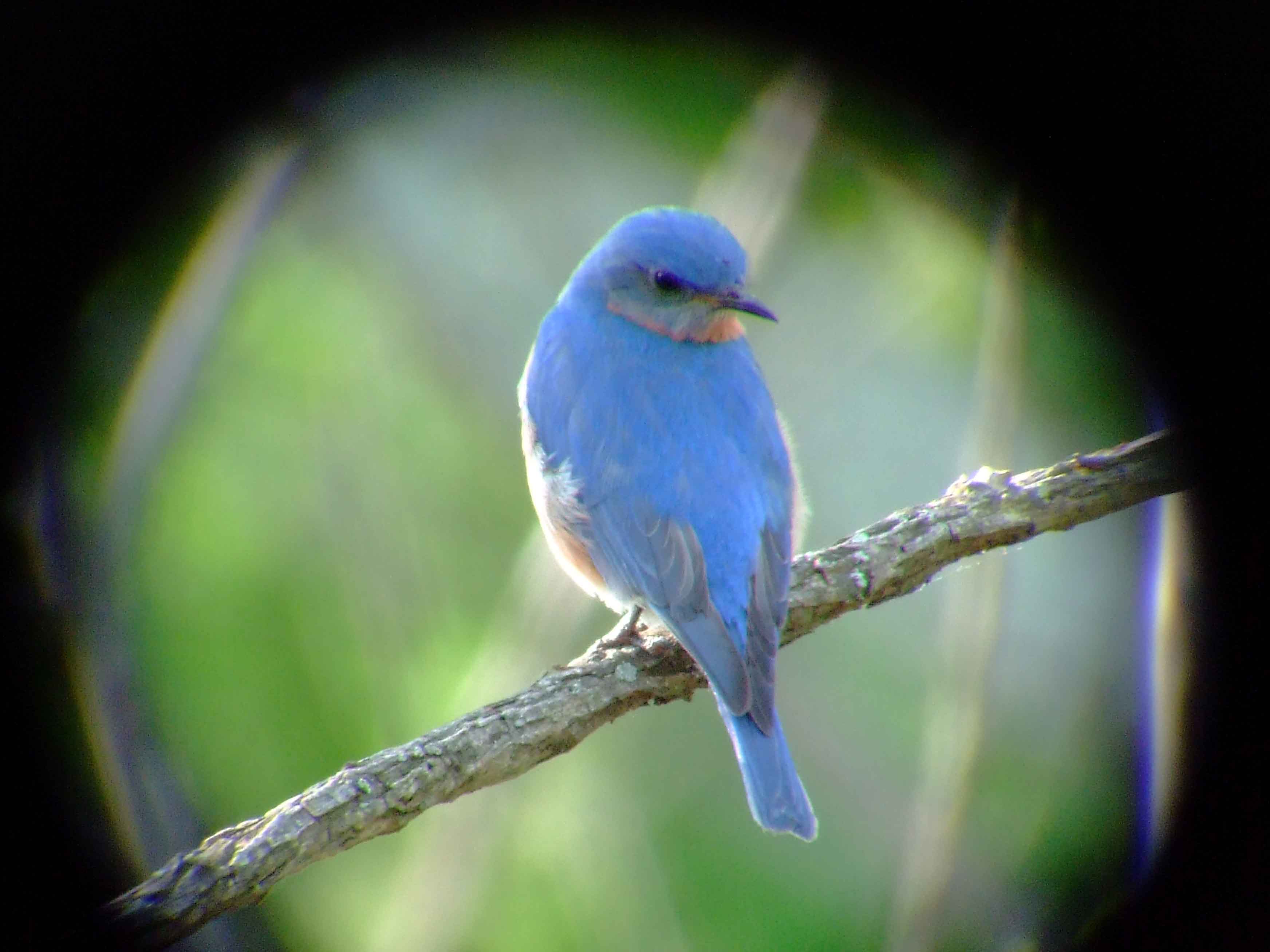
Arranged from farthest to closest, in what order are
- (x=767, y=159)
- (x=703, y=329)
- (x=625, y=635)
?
1. (x=703, y=329)
2. (x=767, y=159)
3. (x=625, y=635)

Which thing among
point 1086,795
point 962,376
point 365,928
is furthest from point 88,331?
point 1086,795

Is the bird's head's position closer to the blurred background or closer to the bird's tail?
the blurred background

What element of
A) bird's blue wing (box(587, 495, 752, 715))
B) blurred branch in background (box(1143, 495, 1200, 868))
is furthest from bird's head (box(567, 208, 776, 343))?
blurred branch in background (box(1143, 495, 1200, 868))

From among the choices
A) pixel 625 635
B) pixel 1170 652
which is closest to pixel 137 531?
pixel 625 635

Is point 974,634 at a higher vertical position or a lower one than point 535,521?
lower

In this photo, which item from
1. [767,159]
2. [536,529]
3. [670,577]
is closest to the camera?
[670,577]

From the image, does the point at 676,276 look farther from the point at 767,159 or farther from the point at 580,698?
the point at 580,698
